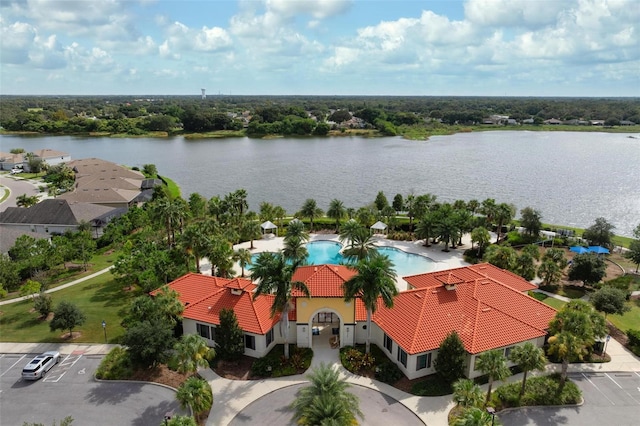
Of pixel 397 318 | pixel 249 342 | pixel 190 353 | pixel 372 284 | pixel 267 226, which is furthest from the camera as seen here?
pixel 267 226

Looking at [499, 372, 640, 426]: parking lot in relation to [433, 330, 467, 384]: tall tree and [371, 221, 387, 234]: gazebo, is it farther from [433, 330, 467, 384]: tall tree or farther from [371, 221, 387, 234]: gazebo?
[371, 221, 387, 234]: gazebo

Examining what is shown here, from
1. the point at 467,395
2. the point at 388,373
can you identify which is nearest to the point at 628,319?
the point at 467,395

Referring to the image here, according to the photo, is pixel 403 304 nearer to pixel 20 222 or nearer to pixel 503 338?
pixel 503 338

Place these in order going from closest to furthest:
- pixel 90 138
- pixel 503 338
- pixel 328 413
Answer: pixel 328 413 < pixel 503 338 < pixel 90 138

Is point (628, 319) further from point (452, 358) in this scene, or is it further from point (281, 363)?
point (281, 363)

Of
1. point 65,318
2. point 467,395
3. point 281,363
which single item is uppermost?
point 467,395


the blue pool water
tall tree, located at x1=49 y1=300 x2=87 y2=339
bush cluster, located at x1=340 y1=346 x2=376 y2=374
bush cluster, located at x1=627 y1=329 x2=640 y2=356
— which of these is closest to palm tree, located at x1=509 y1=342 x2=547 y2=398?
bush cluster, located at x1=340 y1=346 x2=376 y2=374

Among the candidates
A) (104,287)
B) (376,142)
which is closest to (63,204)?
(104,287)
